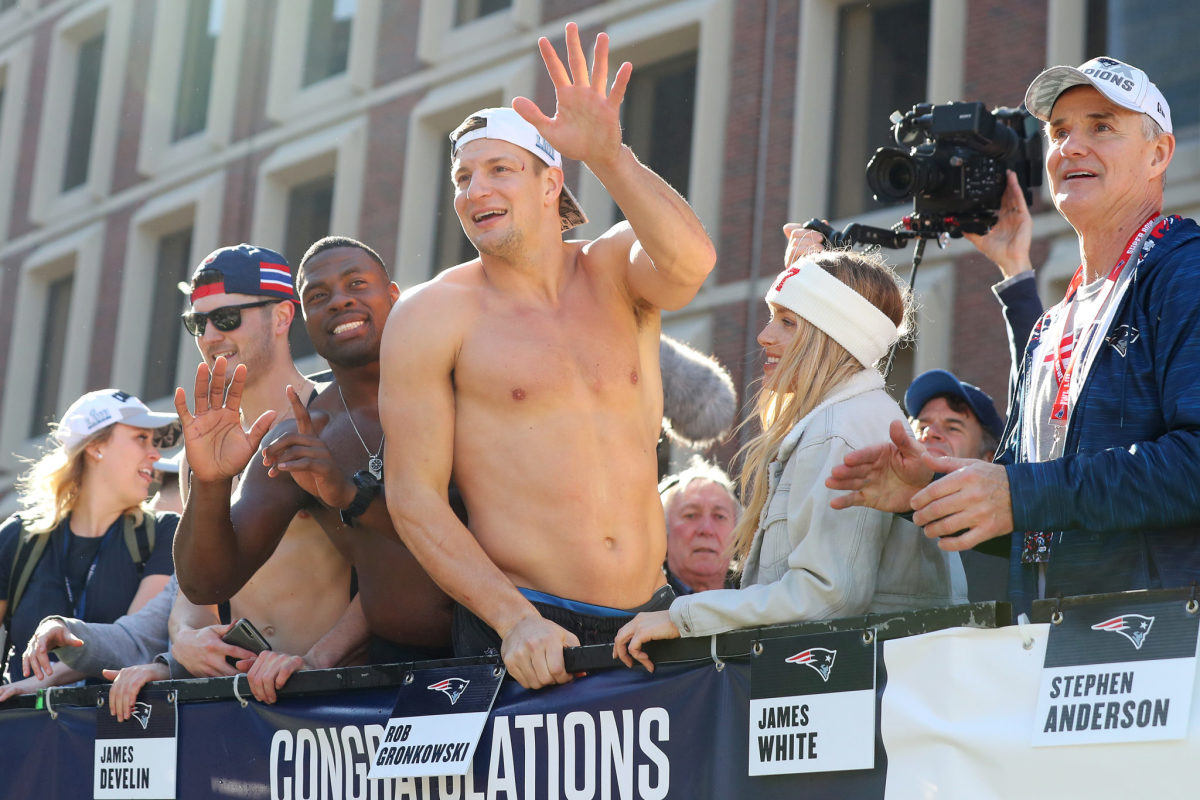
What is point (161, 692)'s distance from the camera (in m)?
4.26

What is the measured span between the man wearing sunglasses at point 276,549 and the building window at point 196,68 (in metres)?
15.7

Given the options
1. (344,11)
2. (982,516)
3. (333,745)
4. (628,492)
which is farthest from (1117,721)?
(344,11)

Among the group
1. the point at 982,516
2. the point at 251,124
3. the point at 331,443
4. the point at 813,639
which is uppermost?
the point at 251,124

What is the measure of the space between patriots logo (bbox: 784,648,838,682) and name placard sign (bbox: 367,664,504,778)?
79cm

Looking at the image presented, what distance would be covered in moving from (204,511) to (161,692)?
21.4 inches

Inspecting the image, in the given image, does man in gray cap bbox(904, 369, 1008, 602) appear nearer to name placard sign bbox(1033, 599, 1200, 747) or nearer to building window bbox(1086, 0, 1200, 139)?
name placard sign bbox(1033, 599, 1200, 747)

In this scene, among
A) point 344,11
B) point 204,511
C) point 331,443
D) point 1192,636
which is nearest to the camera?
point 1192,636

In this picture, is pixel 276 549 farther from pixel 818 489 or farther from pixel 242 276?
pixel 818 489

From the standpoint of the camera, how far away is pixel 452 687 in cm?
349

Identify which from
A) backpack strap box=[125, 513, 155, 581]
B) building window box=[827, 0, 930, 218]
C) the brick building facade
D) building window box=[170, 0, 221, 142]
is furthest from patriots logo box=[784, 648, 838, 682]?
building window box=[170, 0, 221, 142]

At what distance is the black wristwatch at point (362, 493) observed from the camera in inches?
154

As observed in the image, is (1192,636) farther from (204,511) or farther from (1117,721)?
(204,511)

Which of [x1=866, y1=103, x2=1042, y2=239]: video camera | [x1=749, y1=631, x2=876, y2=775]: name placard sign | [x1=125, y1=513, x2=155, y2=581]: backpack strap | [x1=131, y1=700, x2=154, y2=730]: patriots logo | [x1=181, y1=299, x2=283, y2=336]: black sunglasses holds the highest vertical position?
[x1=866, y1=103, x2=1042, y2=239]: video camera

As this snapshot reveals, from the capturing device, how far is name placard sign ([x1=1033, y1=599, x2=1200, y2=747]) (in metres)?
2.49
